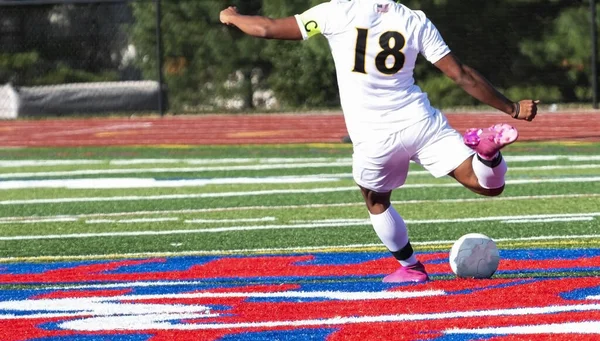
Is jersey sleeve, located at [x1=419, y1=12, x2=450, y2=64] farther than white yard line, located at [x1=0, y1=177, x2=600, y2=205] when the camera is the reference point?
No

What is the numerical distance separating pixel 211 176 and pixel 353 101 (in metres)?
8.00

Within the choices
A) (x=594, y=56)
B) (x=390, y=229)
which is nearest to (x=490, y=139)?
(x=390, y=229)

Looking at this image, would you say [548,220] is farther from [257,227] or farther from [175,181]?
[175,181]

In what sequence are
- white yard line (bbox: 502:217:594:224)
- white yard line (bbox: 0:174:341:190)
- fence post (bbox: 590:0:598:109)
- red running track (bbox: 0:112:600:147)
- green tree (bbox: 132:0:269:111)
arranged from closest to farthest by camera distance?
white yard line (bbox: 502:217:594:224)
white yard line (bbox: 0:174:341:190)
red running track (bbox: 0:112:600:147)
fence post (bbox: 590:0:598:109)
green tree (bbox: 132:0:269:111)

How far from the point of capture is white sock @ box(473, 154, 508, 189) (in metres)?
6.79

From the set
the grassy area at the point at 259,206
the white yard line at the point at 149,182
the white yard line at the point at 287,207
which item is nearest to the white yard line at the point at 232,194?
the grassy area at the point at 259,206

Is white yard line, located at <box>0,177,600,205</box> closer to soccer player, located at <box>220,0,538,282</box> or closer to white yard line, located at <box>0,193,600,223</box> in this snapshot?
white yard line, located at <box>0,193,600,223</box>

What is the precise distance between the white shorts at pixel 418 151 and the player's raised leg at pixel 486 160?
8 cm

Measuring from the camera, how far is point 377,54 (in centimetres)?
694

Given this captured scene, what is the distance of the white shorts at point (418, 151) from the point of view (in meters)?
6.98

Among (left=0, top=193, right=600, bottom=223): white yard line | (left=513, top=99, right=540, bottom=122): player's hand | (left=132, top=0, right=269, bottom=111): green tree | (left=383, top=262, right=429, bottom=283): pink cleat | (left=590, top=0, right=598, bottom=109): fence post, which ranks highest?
(left=513, top=99, right=540, bottom=122): player's hand

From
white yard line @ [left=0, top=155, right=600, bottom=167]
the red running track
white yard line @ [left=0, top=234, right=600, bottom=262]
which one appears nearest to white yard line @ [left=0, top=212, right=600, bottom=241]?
white yard line @ [left=0, top=234, right=600, bottom=262]

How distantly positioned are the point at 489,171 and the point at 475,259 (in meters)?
0.73

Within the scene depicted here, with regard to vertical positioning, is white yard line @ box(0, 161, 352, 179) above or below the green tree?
above
